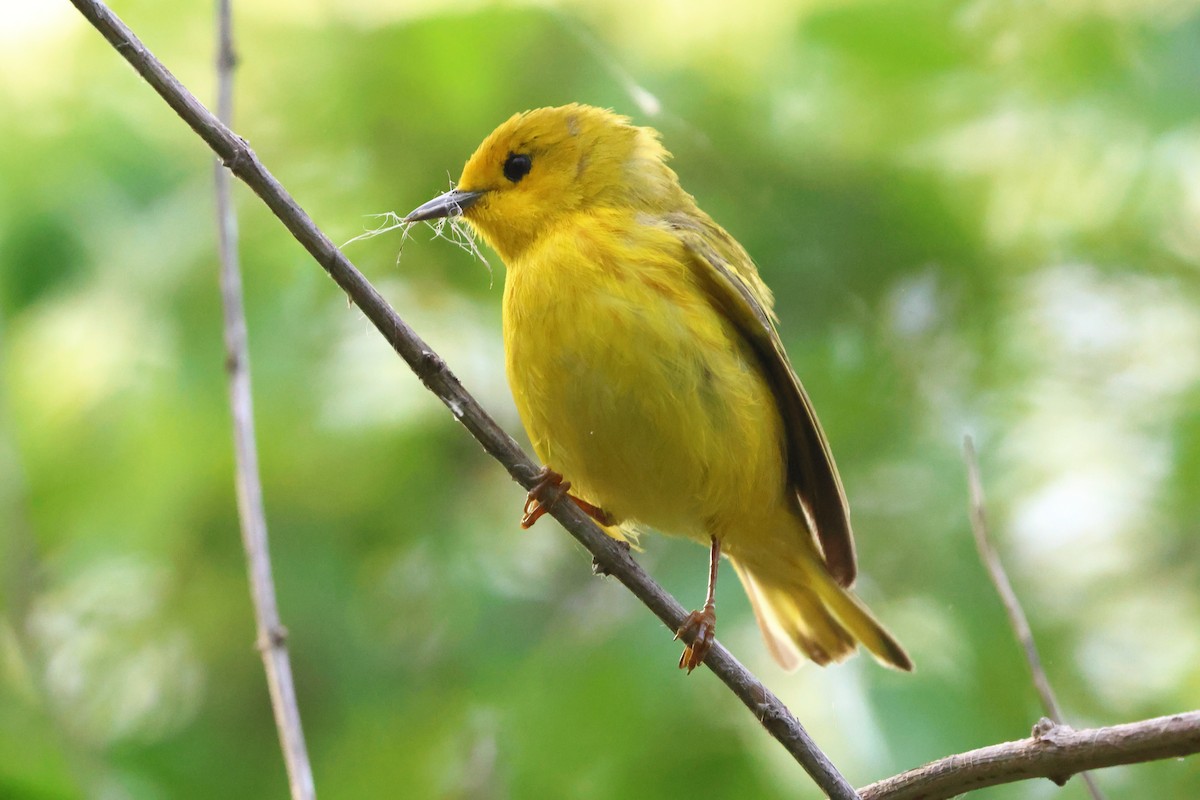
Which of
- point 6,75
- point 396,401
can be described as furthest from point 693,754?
point 6,75

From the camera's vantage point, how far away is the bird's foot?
9.17 ft

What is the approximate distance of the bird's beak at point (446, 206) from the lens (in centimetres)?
354

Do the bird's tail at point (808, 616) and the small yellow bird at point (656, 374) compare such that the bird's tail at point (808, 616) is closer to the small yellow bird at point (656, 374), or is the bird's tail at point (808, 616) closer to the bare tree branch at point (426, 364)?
the small yellow bird at point (656, 374)

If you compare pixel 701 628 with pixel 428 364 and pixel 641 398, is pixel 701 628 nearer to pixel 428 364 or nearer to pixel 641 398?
pixel 641 398

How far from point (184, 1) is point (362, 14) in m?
0.71

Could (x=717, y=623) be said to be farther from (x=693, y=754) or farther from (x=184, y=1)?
(x=184, y=1)

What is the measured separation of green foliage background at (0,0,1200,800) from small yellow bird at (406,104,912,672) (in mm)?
167

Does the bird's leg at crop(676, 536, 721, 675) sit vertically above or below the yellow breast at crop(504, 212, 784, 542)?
below

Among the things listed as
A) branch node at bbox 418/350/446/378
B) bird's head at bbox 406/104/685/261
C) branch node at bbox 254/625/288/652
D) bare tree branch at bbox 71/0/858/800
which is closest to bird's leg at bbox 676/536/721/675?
bare tree branch at bbox 71/0/858/800

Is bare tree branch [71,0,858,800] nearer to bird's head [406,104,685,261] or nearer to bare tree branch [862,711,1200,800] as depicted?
bare tree branch [862,711,1200,800]

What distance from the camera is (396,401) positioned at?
12.7 feet

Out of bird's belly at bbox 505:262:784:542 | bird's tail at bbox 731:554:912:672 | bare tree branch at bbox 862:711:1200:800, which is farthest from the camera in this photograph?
bird's tail at bbox 731:554:912:672

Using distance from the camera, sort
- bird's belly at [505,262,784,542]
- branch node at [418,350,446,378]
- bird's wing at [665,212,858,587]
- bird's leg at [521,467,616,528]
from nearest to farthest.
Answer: branch node at [418,350,446,378] → bird's leg at [521,467,616,528] → bird's belly at [505,262,784,542] → bird's wing at [665,212,858,587]

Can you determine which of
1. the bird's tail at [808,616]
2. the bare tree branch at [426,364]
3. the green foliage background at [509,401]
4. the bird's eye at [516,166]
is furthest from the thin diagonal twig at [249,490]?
the bird's tail at [808,616]
